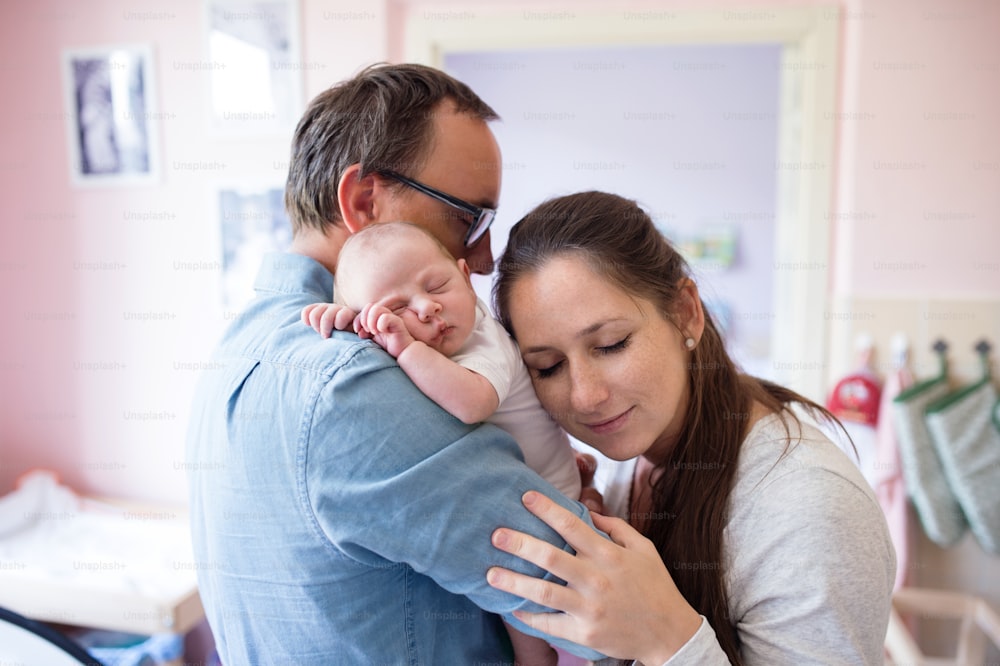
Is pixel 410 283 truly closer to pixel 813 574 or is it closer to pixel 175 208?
pixel 813 574

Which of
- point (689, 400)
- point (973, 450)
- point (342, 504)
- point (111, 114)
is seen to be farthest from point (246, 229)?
point (973, 450)

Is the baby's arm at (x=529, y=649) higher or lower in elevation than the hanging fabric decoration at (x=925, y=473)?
higher

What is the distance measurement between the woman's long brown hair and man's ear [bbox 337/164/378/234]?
27 centimetres

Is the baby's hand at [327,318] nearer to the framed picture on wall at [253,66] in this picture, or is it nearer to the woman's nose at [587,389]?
the woman's nose at [587,389]

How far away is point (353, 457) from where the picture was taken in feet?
2.49

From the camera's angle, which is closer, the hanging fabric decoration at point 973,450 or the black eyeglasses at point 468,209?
the black eyeglasses at point 468,209

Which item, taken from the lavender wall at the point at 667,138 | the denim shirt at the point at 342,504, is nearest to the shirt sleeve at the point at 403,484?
the denim shirt at the point at 342,504

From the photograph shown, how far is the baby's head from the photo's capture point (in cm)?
95

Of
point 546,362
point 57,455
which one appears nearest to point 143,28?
point 57,455

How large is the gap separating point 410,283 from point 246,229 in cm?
207

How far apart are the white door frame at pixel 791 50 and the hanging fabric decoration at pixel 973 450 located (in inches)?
16.8

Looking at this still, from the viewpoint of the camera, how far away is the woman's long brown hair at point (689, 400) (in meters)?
1.04

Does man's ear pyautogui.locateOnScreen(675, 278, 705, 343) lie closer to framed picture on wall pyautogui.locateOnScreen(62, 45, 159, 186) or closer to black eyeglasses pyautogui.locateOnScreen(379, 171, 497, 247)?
black eyeglasses pyautogui.locateOnScreen(379, 171, 497, 247)

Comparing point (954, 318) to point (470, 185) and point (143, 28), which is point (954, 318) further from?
point (143, 28)
